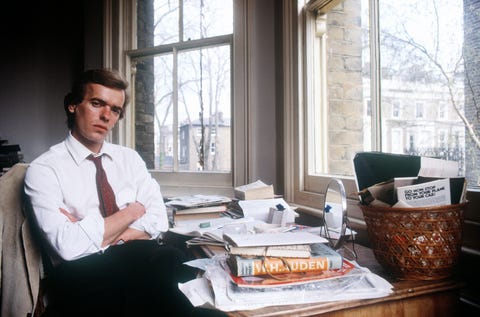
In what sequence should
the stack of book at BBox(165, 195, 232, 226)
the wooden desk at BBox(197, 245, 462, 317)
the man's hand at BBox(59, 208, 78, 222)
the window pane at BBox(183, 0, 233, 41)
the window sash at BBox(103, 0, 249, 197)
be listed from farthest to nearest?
→ the window pane at BBox(183, 0, 233, 41) → the window sash at BBox(103, 0, 249, 197) → the stack of book at BBox(165, 195, 232, 226) → the man's hand at BBox(59, 208, 78, 222) → the wooden desk at BBox(197, 245, 462, 317)

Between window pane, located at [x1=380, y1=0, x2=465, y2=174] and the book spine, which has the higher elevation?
window pane, located at [x1=380, y1=0, x2=465, y2=174]

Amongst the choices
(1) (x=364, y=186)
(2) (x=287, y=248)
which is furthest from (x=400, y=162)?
(2) (x=287, y=248)

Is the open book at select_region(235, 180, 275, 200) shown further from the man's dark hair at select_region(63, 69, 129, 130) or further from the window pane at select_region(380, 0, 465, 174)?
the man's dark hair at select_region(63, 69, 129, 130)

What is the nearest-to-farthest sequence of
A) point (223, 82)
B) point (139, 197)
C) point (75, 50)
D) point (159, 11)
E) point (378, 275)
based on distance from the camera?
1. point (378, 275)
2. point (139, 197)
3. point (223, 82)
4. point (159, 11)
5. point (75, 50)

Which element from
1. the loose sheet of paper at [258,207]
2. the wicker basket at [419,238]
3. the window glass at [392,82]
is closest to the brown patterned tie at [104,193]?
Answer: the loose sheet of paper at [258,207]

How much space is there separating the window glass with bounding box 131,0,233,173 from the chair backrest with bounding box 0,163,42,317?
4.29 ft

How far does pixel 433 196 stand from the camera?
2.85ft

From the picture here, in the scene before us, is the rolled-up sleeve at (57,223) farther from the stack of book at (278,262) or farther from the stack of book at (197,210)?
the stack of book at (278,262)

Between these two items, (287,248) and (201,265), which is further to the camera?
(201,265)

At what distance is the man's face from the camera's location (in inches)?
68.6

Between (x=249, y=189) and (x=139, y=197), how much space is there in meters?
0.56

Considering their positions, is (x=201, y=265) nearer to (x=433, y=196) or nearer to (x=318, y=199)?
(x=433, y=196)

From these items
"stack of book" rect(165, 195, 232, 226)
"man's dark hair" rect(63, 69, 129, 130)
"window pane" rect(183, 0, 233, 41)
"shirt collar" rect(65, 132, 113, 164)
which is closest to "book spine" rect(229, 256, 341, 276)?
"stack of book" rect(165, 195, 232, 226)

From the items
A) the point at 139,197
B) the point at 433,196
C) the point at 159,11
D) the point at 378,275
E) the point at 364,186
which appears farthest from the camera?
the point at 159,11
